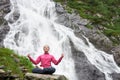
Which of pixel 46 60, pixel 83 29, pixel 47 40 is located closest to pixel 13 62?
pixel 46 60

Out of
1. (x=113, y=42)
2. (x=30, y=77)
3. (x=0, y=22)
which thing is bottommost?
(x=113, y=42)

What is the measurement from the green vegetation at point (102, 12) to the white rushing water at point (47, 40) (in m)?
5.64

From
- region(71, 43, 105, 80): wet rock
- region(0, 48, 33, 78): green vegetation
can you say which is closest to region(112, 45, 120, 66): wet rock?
region(71, 43, 105, 80): wet rock

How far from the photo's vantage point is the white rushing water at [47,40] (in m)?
30.0

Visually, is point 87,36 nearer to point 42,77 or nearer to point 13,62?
point 13,62

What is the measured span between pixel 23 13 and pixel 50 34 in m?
4.39

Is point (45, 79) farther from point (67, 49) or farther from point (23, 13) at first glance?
point (23, 13)

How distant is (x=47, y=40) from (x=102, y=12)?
578 inches

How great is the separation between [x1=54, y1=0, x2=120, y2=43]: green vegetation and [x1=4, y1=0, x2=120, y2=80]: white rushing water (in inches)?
222

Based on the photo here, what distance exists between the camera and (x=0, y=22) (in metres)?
34.3

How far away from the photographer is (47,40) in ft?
110

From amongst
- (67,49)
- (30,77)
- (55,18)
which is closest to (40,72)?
(30,77)

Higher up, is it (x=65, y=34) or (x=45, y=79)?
(x=45, y=79)

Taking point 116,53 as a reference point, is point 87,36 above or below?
above
